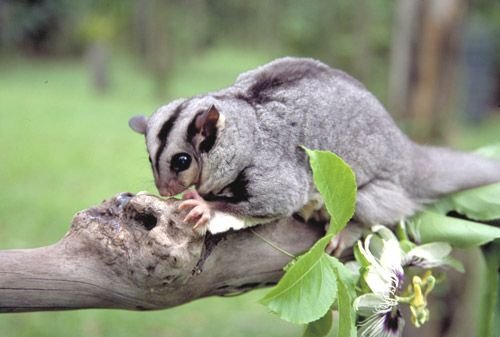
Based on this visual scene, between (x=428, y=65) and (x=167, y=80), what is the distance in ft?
24.0

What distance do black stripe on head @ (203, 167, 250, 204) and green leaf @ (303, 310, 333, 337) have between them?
1.60ft

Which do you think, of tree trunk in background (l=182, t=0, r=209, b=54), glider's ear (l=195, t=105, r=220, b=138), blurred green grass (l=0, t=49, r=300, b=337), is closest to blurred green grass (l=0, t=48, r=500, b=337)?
blurred green grass (l=0, t=49, r=300, b=337)

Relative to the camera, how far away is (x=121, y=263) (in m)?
1.78

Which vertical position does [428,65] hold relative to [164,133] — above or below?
below

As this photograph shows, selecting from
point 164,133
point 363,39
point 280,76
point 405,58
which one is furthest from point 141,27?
point 164,133

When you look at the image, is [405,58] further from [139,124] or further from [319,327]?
[319,327]

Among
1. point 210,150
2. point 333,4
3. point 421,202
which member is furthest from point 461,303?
point 333,4

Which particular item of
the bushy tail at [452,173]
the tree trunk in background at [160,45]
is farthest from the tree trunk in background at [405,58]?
the tree trunk in background at [160,45]

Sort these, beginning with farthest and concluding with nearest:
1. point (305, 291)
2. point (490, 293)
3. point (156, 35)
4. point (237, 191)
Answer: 1. point (156, 35)
2. point (490, 293)
3. point (237, 191)
4. point (305, 291)

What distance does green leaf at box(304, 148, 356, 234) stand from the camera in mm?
1688

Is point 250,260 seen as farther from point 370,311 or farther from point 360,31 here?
point 360,31

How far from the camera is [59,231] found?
4.93 meters

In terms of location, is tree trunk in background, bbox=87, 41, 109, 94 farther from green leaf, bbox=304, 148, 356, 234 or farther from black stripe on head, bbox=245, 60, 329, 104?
green leaf, bbox=304, 148, 356, 234

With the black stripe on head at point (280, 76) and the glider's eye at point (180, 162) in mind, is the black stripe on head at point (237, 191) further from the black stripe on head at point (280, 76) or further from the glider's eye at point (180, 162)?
the black stripe on head at point (280, 76)
